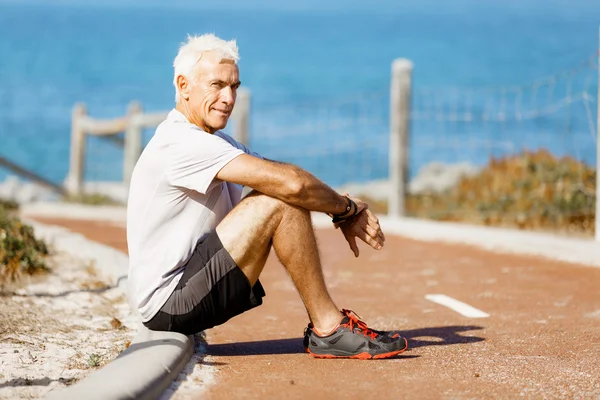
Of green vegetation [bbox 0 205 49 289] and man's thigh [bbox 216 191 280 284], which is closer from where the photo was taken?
man's thigh [bbox 216 191 280 284]

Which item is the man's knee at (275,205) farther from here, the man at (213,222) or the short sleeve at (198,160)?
the short sleeve at (198,160)

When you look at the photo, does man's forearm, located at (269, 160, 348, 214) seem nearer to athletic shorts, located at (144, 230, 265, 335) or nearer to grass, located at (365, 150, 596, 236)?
athletic shorts, located at (144, 230, 265, 335)

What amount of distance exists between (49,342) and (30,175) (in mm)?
12661

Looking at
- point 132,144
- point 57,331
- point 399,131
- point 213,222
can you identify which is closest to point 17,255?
point 57,331

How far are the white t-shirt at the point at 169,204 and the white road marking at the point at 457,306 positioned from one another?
2.17m

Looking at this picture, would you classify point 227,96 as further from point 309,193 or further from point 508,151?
point 508,151

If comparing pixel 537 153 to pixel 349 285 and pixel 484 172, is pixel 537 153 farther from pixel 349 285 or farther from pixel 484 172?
pixel 349 285

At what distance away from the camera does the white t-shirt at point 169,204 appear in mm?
4668

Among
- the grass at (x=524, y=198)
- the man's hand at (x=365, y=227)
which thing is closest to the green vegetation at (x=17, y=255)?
the man's hand at (x=365, y=227)

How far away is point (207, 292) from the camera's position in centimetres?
476

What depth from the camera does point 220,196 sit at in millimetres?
4895

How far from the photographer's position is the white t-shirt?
4668mm

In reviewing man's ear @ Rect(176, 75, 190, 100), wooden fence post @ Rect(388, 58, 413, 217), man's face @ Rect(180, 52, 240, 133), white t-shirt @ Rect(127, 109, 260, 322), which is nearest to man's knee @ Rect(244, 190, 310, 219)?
white t-shirt @ Rect(127, 109, 260, 322)

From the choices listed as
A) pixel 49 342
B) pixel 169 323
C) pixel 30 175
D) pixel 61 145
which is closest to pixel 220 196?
pixel 169 323
